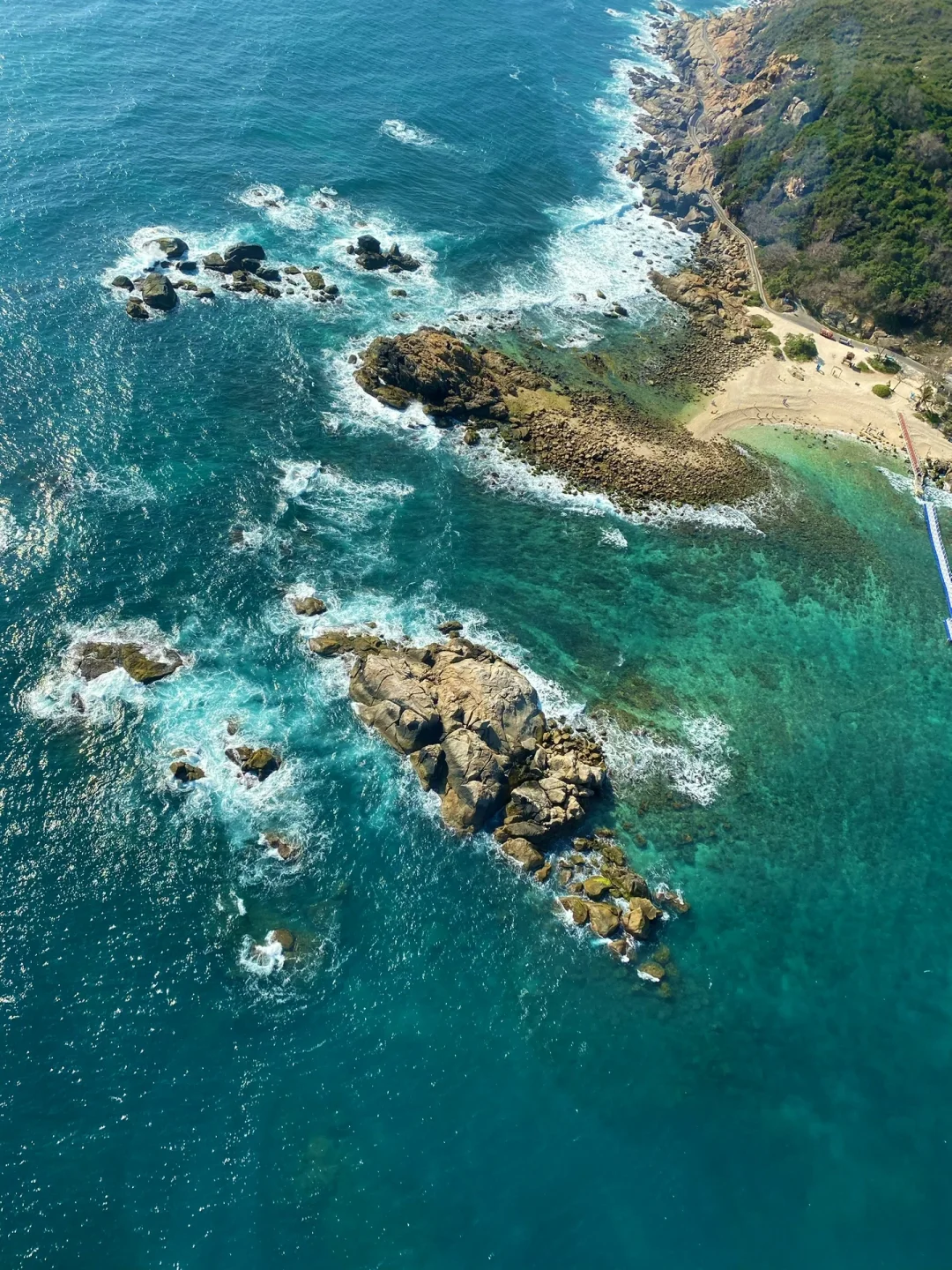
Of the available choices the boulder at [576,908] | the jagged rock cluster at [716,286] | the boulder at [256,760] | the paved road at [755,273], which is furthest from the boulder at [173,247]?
the boulder at [576,908]

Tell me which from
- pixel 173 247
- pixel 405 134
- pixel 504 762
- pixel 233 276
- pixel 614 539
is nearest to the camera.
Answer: pixel 504 762

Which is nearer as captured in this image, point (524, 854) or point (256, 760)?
point (524, 854)

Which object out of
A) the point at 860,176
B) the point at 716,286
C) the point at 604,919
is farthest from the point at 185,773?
the point at 860,176

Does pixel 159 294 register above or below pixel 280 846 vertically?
above

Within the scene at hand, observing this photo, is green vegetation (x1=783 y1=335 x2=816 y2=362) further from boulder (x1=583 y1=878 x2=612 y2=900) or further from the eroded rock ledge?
boulder (x1=583 y1=878 x2=612 y2=900)

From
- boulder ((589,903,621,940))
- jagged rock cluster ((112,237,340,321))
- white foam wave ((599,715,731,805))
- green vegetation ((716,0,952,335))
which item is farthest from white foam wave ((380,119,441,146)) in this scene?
boulder ((589,903,621,940))

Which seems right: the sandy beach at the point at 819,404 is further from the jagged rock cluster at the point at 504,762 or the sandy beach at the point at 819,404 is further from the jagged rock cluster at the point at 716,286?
the jagged rock cluster at the point at 504,762

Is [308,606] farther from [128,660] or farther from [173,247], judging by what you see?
[173,247]
